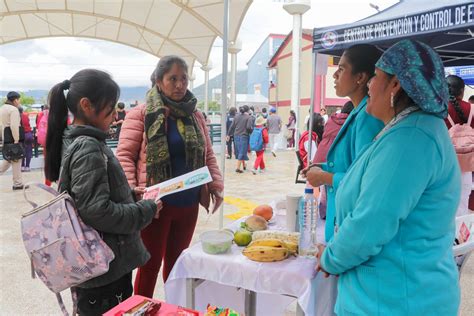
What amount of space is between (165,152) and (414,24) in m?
2.30

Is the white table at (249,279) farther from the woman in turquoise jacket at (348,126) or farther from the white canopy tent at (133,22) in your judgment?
the white canopy tent at (133,22)

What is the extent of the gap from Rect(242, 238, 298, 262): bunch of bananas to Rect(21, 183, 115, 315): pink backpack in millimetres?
589

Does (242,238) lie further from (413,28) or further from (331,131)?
(413,28)

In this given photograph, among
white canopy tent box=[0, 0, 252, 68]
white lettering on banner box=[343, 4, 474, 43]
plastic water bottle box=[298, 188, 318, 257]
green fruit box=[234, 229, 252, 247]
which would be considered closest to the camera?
plastic water bottle box=[298, 188, 318, 257]

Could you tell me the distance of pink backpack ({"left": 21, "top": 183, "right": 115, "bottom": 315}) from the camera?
1.43 meters

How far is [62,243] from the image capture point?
1433 millimetres

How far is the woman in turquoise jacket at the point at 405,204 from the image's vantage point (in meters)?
1.10

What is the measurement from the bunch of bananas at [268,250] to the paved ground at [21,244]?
4.25ft

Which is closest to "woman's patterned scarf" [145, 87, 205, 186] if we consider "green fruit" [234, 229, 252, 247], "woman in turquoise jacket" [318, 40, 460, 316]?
"green fruit" [234, 229, 252, 247]

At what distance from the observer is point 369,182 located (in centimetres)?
A: 112

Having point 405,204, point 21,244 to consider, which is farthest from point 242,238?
point 21,244

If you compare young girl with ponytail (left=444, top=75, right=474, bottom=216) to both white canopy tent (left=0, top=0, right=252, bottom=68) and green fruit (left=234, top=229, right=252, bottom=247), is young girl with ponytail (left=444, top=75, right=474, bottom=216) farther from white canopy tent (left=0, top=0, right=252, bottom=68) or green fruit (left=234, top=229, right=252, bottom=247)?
white canopy tent (left=0, top=0, right=252, bottom=68)

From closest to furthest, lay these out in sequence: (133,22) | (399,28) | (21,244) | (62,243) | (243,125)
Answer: (62,243) < (399,28) < (21,244) < (243,125) < (133,22)

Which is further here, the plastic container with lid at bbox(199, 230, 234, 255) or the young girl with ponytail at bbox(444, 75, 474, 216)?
the young girl with ponytail at bbox(444, 75, 474, 216)
